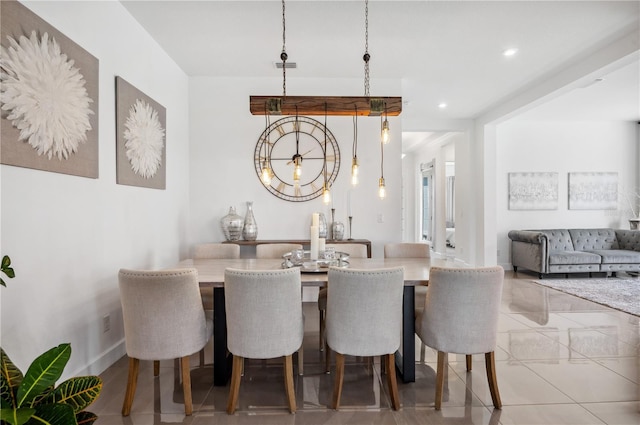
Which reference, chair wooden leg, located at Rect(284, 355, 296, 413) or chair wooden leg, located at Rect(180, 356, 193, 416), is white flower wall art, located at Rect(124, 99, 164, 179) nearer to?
chair wooden leg, located at Rect(180, 356, 193, 416)

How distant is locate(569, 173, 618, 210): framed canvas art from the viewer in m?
6.64

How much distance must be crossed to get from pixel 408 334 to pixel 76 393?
1885 millimetres

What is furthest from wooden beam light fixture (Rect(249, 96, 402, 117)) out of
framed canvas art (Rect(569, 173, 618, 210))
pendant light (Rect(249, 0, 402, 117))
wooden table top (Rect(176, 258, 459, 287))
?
framed canvas art (Rect(569, 173, 618, 210))

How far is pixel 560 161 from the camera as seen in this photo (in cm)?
667

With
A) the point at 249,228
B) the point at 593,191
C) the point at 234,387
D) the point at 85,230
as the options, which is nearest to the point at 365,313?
the point at 234,387

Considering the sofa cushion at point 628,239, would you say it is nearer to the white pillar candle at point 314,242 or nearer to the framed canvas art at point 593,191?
the framed canvas art at point 593,191

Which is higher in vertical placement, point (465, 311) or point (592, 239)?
point (592, 239)

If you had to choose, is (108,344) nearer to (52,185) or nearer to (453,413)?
(52,185)

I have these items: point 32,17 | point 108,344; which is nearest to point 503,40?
point 32,17

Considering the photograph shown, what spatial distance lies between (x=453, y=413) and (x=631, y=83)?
5.30 m

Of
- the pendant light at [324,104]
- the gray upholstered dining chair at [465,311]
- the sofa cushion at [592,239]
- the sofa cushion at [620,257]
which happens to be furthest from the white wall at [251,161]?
the sofa cushion at [592,239]

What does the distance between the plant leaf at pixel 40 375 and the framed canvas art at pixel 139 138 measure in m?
1.80

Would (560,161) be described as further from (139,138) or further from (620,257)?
(139,138)

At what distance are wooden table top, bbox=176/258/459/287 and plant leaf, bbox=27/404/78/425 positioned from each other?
41.1 inches
